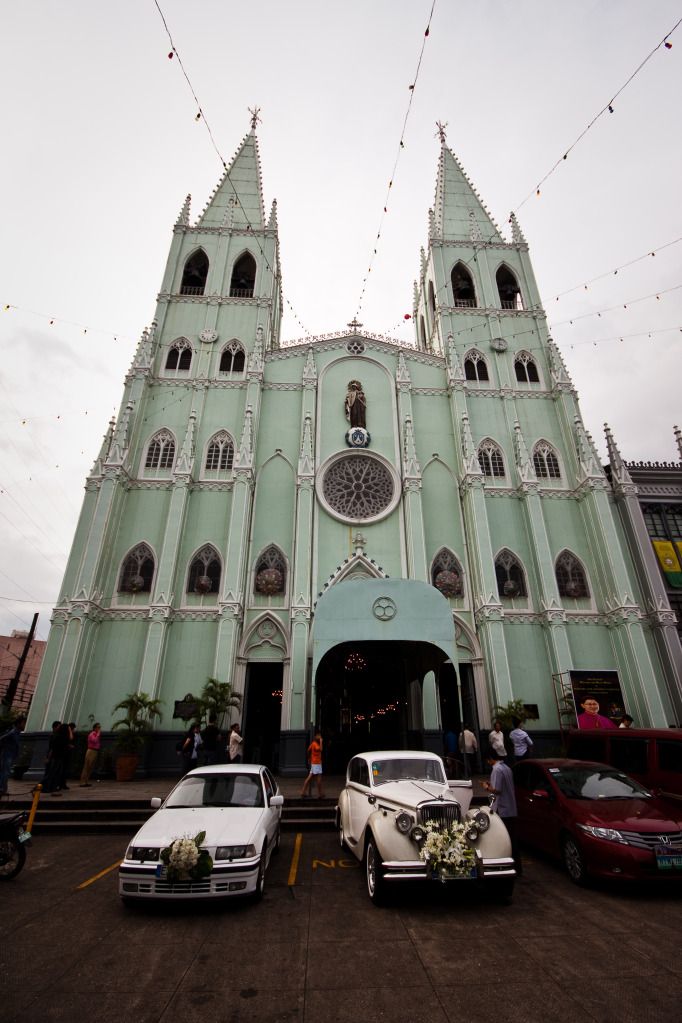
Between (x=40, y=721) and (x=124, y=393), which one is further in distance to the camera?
(x=124, y=393)

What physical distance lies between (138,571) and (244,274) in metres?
19.1

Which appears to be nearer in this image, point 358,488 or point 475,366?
point 358,488

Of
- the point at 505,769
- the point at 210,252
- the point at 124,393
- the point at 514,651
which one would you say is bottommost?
the point at 505,769

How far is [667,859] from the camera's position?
6.15 meters

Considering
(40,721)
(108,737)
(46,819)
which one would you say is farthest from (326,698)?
(46,819)

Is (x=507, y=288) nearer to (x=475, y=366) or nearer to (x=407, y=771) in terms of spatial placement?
(x=475, y=366)

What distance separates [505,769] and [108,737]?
1509 centimetres

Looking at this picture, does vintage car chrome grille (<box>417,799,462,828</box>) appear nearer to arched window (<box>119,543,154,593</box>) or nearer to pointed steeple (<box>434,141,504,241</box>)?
arched window (<box>119,543,154,593</box>)

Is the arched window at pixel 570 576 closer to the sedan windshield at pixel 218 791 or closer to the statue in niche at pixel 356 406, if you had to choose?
the statue in niche at pixel 356 406

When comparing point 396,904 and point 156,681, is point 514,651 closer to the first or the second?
point 156,681

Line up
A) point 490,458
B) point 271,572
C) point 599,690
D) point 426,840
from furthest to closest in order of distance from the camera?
point 490,458
point 271,572
point 599,690
point 426,840

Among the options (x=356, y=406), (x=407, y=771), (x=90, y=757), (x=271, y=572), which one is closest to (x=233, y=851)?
(x=407, y=771)

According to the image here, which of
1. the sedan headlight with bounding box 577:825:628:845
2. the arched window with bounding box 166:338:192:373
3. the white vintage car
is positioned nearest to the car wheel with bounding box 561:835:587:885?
the sedan headlight with bounding box 577:825:628:845

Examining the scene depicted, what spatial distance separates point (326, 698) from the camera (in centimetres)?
2088
